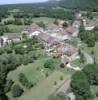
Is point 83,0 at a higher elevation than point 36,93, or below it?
higher

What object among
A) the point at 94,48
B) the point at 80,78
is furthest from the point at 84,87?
the point at 94,48

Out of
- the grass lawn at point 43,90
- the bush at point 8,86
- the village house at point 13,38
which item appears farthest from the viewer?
the village house at point 13,38

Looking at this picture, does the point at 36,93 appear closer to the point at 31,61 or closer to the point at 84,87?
the point at 84,87

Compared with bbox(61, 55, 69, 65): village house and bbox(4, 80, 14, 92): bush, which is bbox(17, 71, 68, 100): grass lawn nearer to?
bbox(4, 80, 14, 92): bush

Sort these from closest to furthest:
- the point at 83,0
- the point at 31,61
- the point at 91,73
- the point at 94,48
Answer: the point at 83,0, the point at 91,73, the point at 31,61, the point at 94,48

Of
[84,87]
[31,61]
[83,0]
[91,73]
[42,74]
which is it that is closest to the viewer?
[83,0]

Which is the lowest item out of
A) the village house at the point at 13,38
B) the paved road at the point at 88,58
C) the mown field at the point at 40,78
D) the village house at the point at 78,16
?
the village house at the point at 78,16

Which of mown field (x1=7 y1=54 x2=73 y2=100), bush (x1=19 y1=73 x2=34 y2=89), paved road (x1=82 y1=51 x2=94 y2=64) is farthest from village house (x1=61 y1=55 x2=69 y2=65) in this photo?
bush (x1=19 y1=73 x2=34 y2=89)

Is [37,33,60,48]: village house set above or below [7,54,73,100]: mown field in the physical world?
below

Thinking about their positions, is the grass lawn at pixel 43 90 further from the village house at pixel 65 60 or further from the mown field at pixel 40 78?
the village house at pixel 65 60

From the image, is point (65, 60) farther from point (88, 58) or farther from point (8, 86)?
point (8, 86)

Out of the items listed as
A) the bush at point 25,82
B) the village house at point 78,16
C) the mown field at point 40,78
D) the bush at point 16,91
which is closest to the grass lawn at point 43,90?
the mown field at point 40,78
